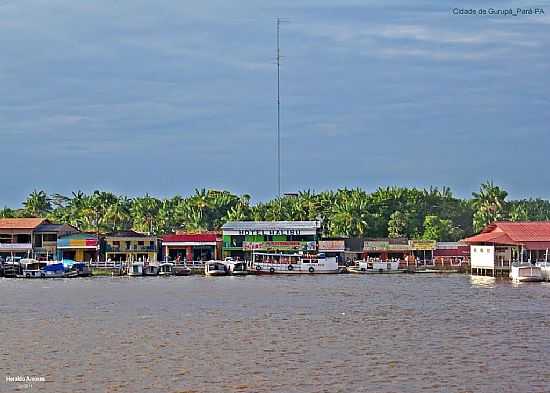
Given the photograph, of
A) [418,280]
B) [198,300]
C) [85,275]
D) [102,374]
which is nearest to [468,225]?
[418,280]

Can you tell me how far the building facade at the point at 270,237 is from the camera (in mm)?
125812

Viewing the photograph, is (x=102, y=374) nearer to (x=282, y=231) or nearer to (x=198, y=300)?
(x=198, y=300)

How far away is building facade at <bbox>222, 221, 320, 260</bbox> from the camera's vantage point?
Result: 126 m

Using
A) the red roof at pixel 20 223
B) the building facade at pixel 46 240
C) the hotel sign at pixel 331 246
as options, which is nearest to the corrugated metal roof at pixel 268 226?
the hotel sign at pixel 331 246

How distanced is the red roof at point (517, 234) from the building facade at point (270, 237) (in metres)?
22.0

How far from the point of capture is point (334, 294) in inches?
3184

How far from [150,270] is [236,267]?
34.7ft

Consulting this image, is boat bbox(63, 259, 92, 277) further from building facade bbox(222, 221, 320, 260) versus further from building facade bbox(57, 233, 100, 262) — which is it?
building facade bbox(222, 221, 320, 260)

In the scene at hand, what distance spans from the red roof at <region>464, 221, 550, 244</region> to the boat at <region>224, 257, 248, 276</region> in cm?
2741

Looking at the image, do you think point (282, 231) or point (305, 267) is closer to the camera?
point (305, 267)

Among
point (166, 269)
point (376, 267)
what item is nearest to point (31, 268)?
point (166, 269)

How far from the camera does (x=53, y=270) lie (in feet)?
371

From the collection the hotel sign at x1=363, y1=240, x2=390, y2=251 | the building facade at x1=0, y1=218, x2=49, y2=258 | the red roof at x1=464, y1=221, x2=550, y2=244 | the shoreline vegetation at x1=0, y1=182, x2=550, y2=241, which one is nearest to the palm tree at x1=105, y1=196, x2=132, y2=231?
the shoreline vegetation at x1=0, y1=182, x2=550, y2=241

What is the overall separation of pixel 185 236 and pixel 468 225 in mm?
60886
